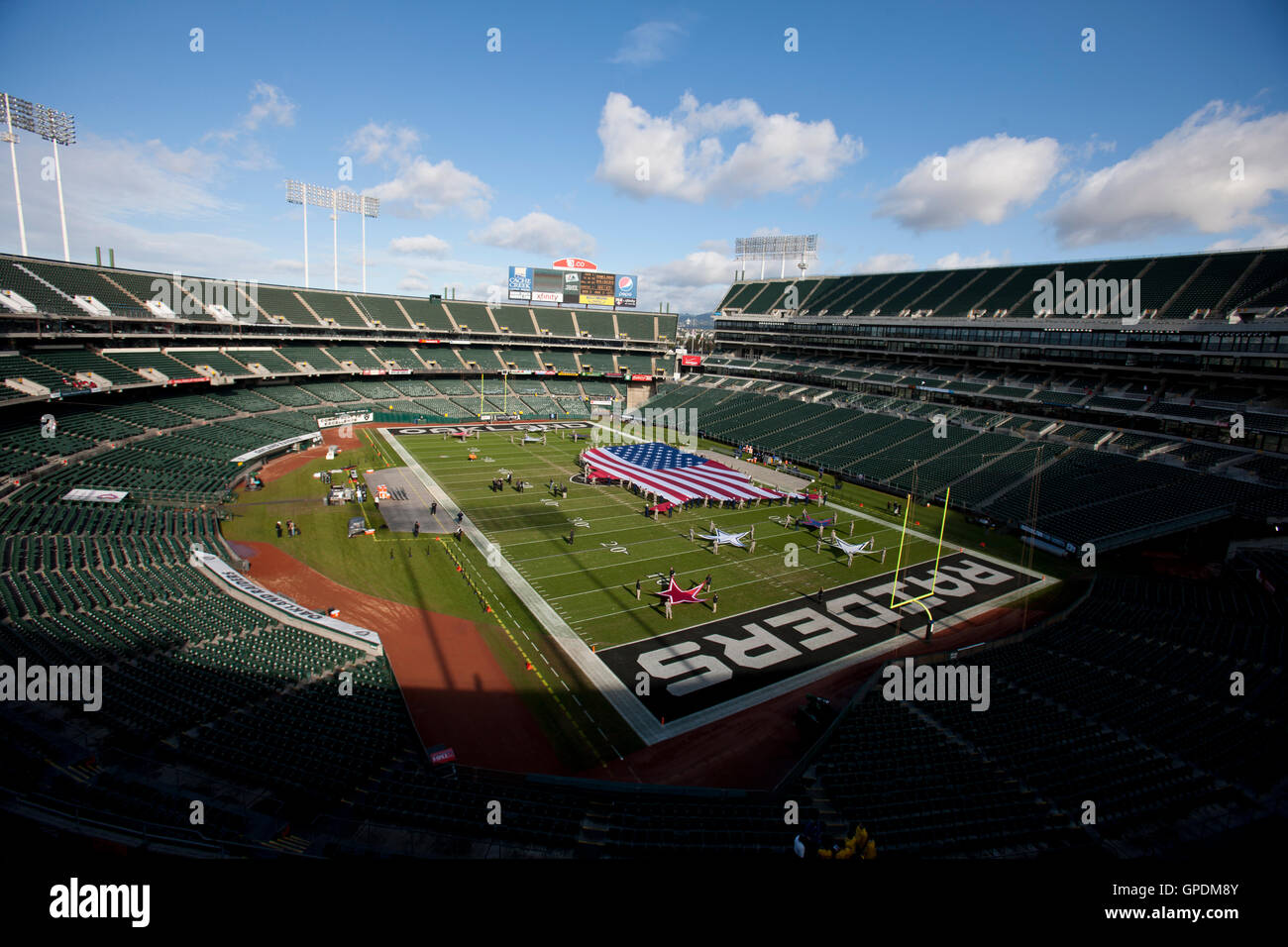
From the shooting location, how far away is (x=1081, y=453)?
38.5 metres

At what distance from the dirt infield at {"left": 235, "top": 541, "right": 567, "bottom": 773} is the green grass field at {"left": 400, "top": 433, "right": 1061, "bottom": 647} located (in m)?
4.07

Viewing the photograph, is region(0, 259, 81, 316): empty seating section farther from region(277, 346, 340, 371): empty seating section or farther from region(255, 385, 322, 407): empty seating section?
region(277, 346, 340, 371): empty seating section

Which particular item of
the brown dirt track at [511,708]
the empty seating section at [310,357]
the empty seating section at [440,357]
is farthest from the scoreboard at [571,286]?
the brown dirt track at [511,708]

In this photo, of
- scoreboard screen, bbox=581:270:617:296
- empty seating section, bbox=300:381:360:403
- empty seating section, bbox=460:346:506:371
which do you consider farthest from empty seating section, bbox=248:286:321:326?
scoreboard screen, bbox=581:270:617:296

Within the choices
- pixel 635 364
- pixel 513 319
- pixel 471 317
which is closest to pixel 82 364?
pixel 471 317

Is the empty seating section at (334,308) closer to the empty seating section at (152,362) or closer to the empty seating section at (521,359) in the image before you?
the empty seating section at (521,359)

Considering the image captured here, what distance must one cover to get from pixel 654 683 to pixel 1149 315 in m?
45.4

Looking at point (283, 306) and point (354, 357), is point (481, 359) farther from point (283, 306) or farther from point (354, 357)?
point (283, 306)

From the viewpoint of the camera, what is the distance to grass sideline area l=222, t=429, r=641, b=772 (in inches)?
637

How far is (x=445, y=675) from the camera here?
60.1ft

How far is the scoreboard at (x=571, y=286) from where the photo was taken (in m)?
78.2

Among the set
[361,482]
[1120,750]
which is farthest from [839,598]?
[361,482]

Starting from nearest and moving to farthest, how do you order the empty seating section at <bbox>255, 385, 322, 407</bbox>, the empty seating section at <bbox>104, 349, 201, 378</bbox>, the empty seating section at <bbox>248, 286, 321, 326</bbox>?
the empty seating section at <bbox>104, 349, 201, 378</bbox> → the empty seating section at <bbox>255, 385, 322, 407</bbox> → the empty seating section at <bbox>248, 286, 321, 326</bbox>
